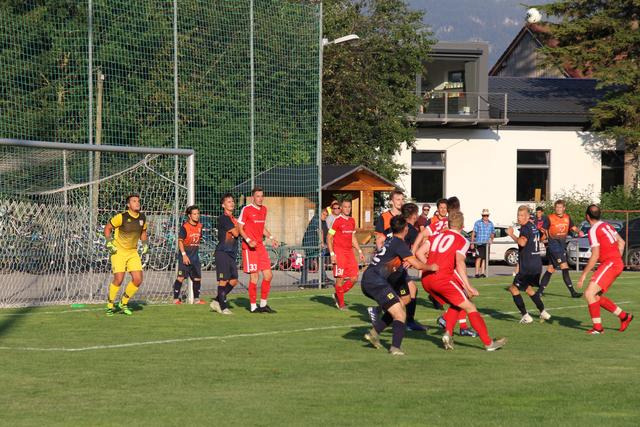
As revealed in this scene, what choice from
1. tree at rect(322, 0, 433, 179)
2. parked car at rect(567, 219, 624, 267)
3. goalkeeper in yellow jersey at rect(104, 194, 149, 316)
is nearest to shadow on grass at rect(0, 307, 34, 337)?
goalkeeper in yellow jersey at rect(104, 194, 149, 316)

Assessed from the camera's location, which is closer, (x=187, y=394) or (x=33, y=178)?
(x=187, y=394)

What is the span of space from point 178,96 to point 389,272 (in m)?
12.1

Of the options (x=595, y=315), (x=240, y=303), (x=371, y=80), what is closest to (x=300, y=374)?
(x=595, y=315)

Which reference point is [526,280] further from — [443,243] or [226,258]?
[226,258]

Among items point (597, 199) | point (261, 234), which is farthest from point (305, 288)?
point (597, 199)

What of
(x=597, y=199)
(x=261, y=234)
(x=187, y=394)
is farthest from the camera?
(x=597, y=199)

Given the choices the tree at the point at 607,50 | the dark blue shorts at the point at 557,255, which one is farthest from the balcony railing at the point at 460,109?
the dark blue shorts at the point at 557,255

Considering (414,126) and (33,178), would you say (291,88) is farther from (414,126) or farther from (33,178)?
(414,126)

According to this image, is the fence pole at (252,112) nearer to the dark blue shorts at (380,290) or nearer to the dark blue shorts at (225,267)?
the dark blue shorts at (225,267)

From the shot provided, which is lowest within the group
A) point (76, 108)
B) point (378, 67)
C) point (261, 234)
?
point (261, 234)

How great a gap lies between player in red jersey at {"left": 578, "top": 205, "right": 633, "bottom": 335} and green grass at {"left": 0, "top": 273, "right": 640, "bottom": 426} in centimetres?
28

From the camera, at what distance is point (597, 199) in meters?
44.1

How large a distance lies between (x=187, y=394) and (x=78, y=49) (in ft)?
46.6

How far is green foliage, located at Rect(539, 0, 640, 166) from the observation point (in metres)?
40.3
